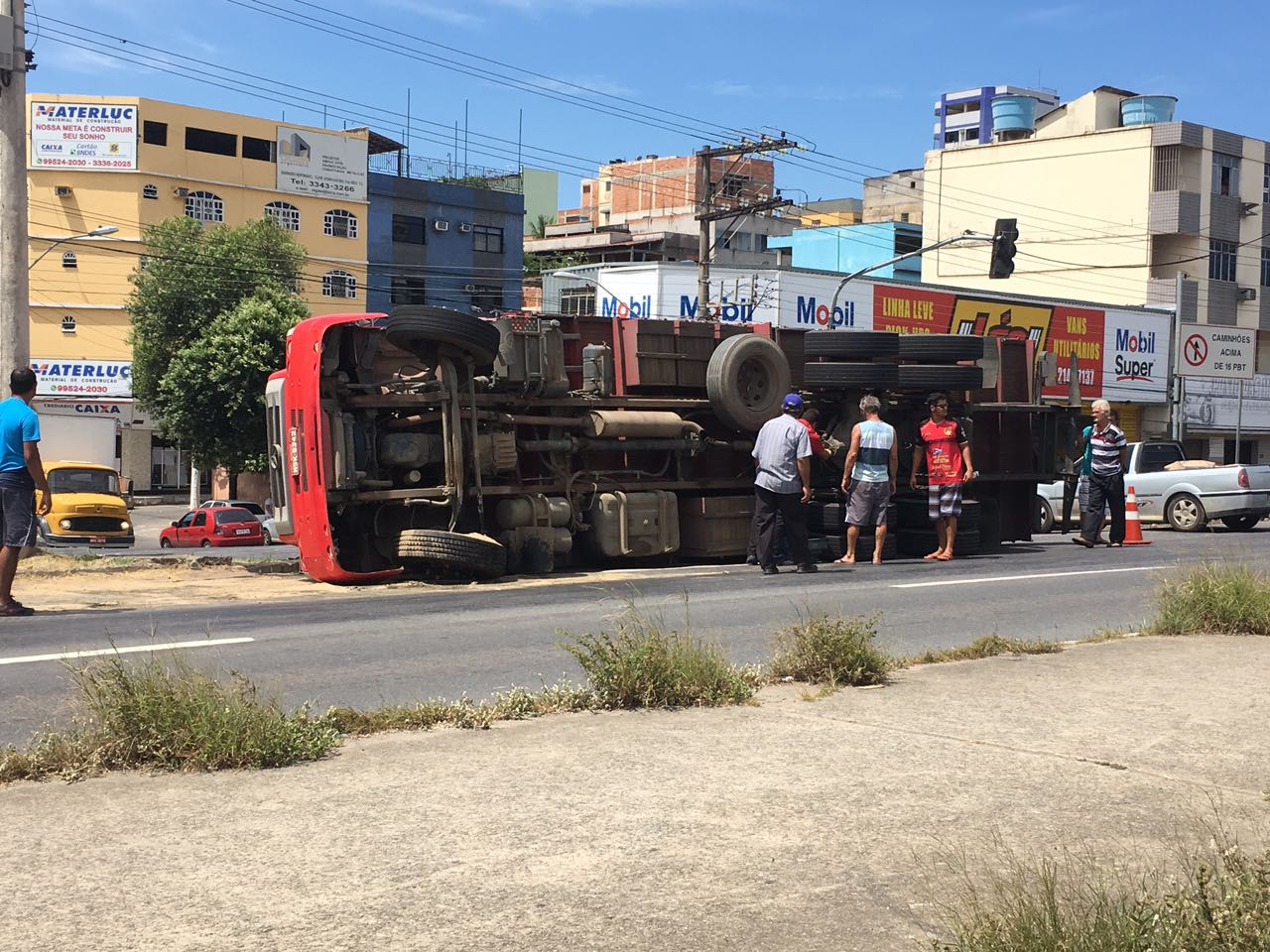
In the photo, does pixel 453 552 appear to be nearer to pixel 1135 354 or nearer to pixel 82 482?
pixel 82 482

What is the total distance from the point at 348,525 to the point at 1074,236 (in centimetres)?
6216

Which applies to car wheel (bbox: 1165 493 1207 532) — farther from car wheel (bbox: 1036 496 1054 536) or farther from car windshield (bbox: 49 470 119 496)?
car windshield (bbox: 49 470 119 496)

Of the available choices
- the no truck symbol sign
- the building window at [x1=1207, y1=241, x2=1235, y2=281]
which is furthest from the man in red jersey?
the building window at [x1=1207, y1=241, x2=1235, y2=281]

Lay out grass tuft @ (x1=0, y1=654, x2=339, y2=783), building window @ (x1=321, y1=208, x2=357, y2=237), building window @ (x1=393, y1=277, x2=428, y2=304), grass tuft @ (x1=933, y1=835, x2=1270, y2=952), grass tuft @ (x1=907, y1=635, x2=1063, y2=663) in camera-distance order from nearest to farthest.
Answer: grass tuft @ (x1=933, y1=835, x2=1270, y2=952) < grass tuft @ (x1=0, y1=654, x2=339, y2=783) < grass tuft @ (x1=907, y1=635, x2=1063, y2=663) < building window @ (x1=321, y1=208, x2=357, y2=237) < building window @ (x1=393, y1=277, x2=428, y2=304)

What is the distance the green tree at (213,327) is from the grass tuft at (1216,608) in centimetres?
4258

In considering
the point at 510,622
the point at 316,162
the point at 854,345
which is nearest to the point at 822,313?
the point at 316,162

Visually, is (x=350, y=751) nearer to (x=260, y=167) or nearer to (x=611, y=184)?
(x=260, y=167)

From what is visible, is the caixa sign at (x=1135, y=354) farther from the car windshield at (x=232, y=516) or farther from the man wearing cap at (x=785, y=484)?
the man wearing cap at (x=785, y=484)

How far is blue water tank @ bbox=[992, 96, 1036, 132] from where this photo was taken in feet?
264

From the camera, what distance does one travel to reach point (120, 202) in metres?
61.8

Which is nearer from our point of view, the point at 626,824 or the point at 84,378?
the point at 626,824

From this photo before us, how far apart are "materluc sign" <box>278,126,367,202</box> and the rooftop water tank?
120 feet

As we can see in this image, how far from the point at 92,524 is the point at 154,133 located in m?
32.1

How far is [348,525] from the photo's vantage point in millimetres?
13828
